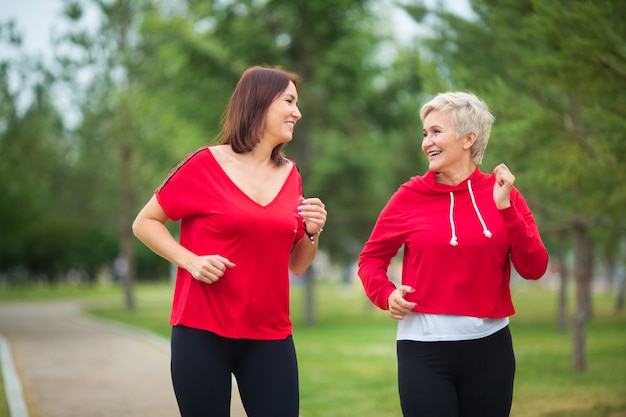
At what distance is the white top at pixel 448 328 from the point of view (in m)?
3.38

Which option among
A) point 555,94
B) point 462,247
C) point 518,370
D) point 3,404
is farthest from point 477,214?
point 555,94

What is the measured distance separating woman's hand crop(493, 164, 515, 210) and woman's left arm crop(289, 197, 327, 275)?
27.7 inches

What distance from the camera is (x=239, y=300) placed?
3400mm

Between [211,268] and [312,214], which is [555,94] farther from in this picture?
[211,268]

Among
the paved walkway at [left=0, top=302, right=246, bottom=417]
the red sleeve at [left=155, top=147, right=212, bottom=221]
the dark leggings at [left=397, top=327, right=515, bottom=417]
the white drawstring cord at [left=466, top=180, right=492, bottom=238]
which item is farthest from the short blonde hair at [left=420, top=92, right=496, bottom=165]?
the paved walkway at [left=0, top=302, right=246, bottom=417]

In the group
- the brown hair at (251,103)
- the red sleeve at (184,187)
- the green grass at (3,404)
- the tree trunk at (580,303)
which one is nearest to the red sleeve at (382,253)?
the brown hair at (251,103)

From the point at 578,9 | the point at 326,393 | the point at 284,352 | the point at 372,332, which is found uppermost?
the point at 578,9

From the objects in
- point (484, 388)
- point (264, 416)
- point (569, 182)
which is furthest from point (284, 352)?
point (569, 182)

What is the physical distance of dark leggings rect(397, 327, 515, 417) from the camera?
334cm

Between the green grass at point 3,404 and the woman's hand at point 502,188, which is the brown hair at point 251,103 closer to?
the woman's hand at point 502,188

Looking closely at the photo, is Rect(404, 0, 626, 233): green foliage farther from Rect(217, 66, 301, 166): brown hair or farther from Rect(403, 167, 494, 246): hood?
Rect(217, 66, 301, 166): brown hair

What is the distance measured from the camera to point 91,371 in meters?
11.2

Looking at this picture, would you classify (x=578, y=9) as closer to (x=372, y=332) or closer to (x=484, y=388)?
(x=484, y=388)

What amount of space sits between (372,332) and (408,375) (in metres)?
15.8
